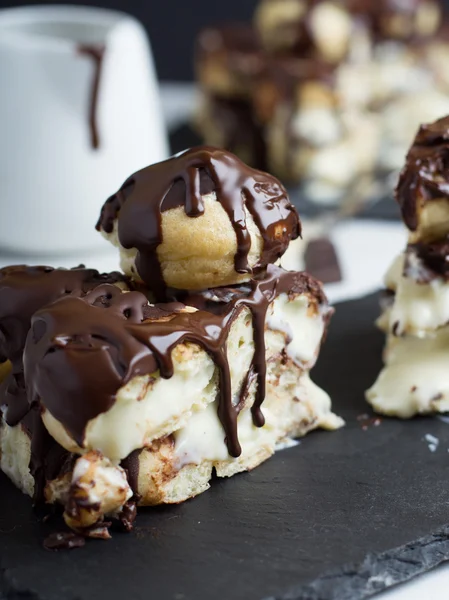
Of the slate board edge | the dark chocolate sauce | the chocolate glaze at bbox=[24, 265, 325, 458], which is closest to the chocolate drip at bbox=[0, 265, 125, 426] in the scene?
the chocolate glaze at bbox=[24, 265, 325, 458]

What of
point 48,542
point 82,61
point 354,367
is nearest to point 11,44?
point 82,61

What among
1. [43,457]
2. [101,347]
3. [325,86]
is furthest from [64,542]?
[325,86]

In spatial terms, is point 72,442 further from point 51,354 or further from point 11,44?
point 11,44

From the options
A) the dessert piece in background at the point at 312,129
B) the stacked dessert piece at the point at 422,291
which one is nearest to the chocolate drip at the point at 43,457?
the stacked dessert piece at the point at 422,291

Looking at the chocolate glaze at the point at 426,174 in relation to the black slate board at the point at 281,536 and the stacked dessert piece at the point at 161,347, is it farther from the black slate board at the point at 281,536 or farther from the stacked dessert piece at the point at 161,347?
the black slate board at the point at 281,536

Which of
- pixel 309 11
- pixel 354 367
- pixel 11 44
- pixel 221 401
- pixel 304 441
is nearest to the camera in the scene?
pixel 221 401

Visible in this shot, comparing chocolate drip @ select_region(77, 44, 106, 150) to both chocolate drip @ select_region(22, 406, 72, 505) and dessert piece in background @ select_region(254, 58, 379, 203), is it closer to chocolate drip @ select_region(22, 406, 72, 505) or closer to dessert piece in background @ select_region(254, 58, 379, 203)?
dessert piece in background @ select_region(254, 58, 379, 203)
